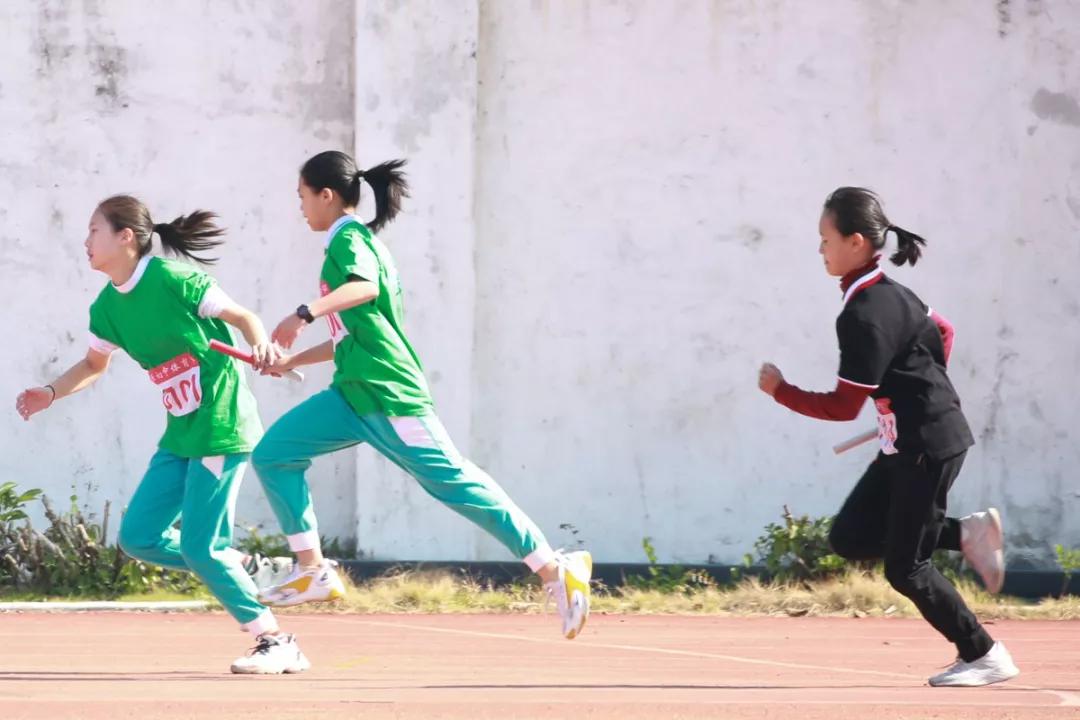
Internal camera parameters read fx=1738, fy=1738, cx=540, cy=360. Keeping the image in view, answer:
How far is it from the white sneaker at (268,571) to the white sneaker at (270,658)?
24 cm

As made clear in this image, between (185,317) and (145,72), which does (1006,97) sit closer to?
(145,72)

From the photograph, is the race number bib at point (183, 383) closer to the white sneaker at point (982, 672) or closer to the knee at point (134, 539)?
the knee at point (134, 539)

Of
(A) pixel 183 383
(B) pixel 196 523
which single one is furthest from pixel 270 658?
(A) pixel 183 383

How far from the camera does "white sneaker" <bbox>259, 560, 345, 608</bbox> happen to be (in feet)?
21.7

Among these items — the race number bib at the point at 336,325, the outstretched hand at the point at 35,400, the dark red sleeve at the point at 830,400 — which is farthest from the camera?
the outstretched hand at the point at 35,400

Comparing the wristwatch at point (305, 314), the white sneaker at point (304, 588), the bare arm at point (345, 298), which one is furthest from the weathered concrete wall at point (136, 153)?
the wristwatch at point (305, 314)

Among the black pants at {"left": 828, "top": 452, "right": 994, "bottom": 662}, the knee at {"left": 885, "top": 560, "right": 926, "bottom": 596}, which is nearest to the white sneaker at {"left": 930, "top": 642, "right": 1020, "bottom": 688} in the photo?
the black pants at {"left": 828, "top": 452, "right": 994, "bottom": 662}

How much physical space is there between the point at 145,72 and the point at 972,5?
16.8 feet

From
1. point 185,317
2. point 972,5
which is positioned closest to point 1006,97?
point 972,5

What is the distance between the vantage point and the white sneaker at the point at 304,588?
21.7 feet

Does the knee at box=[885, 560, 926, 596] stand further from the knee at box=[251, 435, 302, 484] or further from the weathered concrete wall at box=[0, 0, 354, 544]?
the weathered concrete wall at box=[0, 0, 354, 544]

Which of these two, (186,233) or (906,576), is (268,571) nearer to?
(186,233)

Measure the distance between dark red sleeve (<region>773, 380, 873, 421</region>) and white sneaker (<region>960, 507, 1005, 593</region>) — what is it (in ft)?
2.16

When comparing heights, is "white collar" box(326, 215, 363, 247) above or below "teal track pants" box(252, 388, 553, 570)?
above
